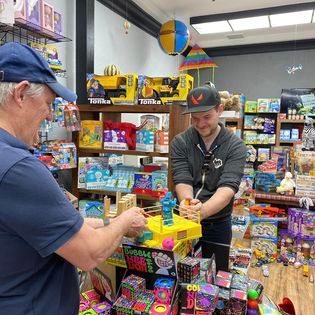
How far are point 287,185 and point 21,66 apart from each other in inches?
150

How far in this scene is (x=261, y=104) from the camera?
720cm

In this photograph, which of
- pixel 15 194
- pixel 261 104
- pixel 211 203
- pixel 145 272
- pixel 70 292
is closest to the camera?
pixel 15 194

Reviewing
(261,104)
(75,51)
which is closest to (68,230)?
(75,51)

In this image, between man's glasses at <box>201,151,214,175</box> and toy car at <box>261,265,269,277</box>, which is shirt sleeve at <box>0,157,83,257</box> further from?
toy car at <box>261,265,269,277</box>

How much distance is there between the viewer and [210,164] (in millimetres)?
2027

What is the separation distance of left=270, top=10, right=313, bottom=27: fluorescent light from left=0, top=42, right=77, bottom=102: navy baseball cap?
5.23m

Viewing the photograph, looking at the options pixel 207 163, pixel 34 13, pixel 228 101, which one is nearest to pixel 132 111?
pixel 34 13

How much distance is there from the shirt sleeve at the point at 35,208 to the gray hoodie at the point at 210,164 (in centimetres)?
127

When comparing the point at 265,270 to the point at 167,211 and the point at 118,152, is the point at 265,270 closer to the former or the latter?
the point at 118,152

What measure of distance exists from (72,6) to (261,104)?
4.77 metres

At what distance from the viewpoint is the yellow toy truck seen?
3.39m

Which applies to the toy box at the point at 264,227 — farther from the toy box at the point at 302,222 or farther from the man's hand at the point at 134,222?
the man's hand at the point at 134,222

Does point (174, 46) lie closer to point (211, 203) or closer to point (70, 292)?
point (211, 203)

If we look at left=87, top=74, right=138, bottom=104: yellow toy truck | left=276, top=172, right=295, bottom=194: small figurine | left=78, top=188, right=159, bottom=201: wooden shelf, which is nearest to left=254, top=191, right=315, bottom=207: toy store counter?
left=276, top=172, right=295, bottom=194: small figurine
